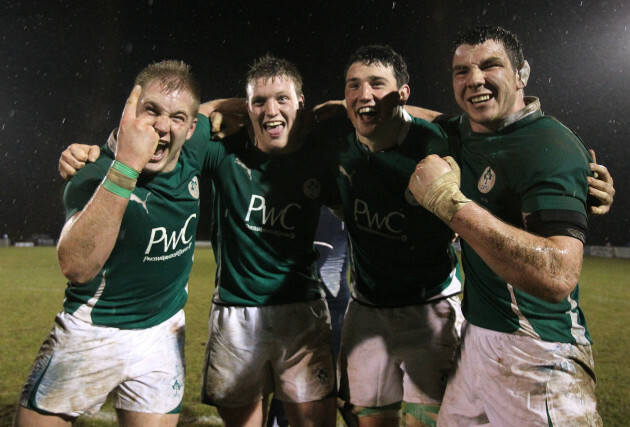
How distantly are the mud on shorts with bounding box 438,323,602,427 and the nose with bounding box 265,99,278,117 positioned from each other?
5.02 feet

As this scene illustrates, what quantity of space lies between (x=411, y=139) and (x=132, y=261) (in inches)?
63.8

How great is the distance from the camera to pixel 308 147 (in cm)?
285

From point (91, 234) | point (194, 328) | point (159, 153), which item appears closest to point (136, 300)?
point (91, 234)

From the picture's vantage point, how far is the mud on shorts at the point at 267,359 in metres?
2.68

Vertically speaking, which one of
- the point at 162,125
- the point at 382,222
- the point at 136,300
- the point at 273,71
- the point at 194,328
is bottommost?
the point at 194,328

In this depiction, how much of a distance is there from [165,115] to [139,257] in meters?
0.73

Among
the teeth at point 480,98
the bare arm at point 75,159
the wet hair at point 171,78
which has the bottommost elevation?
the bare arm at point 75,159

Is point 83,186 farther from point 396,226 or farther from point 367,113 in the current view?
point 396,226

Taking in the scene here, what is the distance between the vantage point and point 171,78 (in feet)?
8.03

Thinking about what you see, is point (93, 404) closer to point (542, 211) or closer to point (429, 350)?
point (429, 350)

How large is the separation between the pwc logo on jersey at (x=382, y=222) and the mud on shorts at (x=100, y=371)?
4.07ft

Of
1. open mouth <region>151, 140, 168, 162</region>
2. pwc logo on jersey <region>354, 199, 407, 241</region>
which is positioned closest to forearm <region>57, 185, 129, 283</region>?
open mouth <region>151, 140, 168, 162</region>

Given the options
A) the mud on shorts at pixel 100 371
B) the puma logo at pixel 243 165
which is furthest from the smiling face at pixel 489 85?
the mud on shorts at pixel 100 371

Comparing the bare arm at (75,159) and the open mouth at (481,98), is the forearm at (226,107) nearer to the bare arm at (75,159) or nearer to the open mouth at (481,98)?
the bare arm at (75,159)
